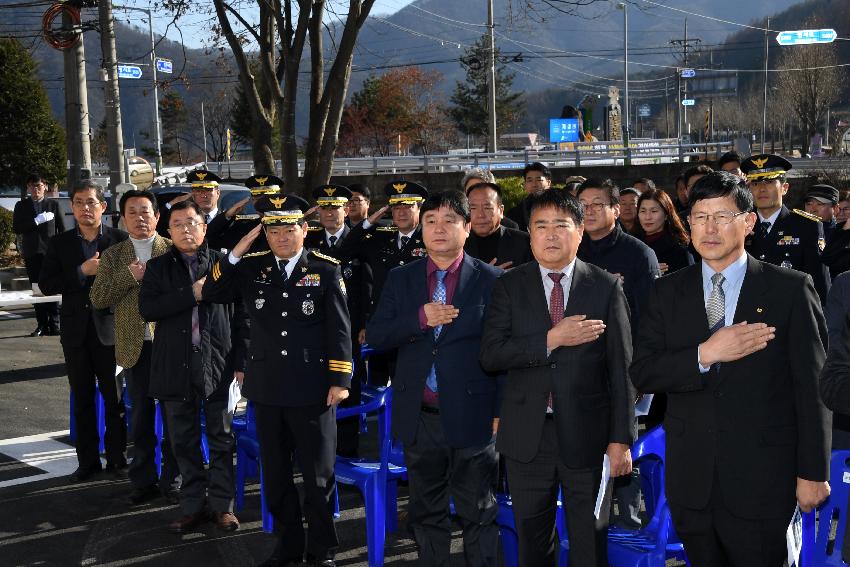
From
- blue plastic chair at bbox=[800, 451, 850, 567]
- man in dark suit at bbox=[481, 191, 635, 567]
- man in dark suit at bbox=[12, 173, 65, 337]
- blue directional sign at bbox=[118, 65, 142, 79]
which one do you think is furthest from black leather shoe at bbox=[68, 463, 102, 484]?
blue directional sign at bbox=[118, 65, 142, 79]

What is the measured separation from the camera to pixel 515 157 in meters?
34.2

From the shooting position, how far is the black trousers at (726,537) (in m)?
3.52

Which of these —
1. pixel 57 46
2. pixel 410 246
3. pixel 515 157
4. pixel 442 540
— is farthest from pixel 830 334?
pixel 515 157

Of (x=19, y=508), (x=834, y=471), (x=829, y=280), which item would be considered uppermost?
(x=829, y=280)

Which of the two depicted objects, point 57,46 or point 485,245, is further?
point 57,46

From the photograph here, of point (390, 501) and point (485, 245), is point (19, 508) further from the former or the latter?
point (485, 245)

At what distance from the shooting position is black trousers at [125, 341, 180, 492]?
6.74 metres

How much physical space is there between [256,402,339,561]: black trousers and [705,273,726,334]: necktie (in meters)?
2.50

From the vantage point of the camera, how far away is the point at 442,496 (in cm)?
475

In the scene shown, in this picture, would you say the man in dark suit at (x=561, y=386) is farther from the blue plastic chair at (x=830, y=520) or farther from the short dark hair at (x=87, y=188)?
the short dark hair at (x=87, y=188)

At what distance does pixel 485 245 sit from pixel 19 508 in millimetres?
3920

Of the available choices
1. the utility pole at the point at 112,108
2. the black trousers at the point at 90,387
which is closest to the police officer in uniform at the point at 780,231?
the black trousers at the point at 90,387

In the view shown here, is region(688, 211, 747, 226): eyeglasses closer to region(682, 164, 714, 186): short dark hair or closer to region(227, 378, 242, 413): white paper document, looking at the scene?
region(227, 378, 242, 413): white paper document

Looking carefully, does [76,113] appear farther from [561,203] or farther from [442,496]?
[561,203]
